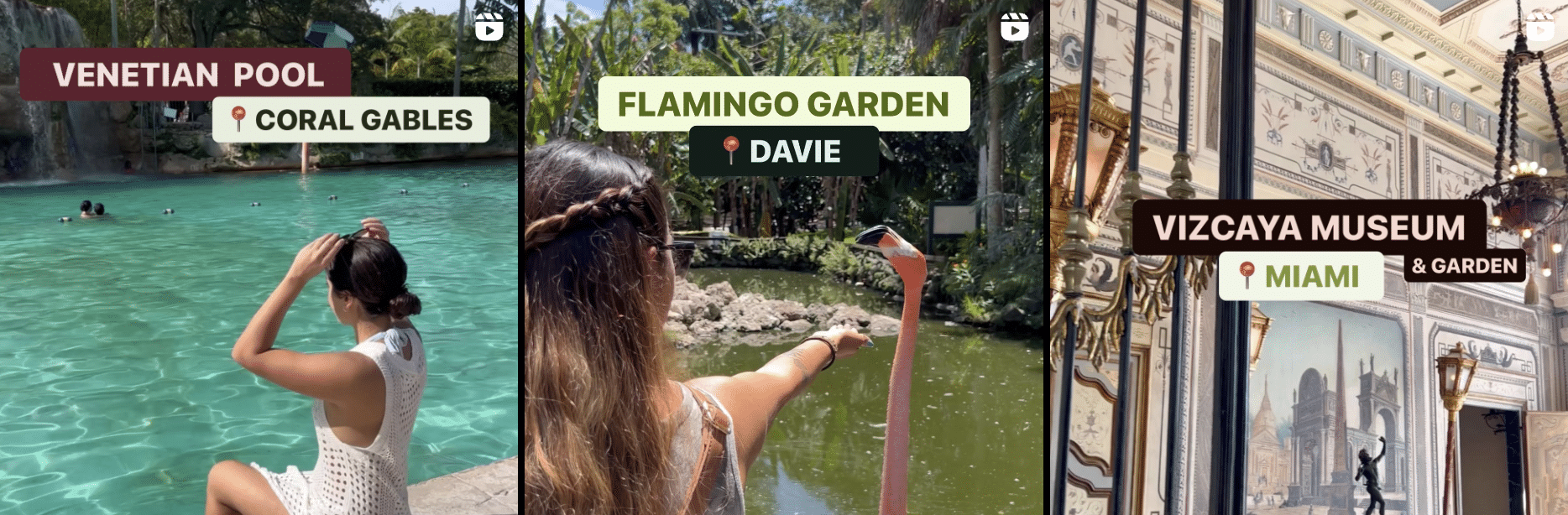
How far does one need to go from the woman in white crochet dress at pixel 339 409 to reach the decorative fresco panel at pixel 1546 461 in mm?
2862

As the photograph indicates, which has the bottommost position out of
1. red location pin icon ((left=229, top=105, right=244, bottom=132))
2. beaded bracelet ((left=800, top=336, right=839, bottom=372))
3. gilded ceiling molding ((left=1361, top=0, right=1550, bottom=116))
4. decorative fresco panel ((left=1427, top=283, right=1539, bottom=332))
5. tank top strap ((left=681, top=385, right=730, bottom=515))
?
tank top strap ((left=681, top=385, right=730, bottom=515))

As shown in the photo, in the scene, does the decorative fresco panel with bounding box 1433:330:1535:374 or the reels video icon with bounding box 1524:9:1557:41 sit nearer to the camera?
the reels video icon with bounding box 1524:9:1557:41

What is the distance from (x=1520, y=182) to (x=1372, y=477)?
882 millimetres

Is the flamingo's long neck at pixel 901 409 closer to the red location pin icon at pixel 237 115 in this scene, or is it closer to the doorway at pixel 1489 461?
the red location pin icon at pixel 237 115

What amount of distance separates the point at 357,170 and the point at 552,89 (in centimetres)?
127

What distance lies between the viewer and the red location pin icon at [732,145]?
1470mm

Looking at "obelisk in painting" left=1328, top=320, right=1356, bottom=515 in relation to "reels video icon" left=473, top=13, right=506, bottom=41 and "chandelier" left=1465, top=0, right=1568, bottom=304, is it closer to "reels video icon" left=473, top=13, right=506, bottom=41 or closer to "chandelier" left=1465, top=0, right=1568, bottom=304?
"chandelier" left=1465, top=0, right=1568, bottom=304

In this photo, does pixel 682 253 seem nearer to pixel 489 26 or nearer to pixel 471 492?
pixel 489 26

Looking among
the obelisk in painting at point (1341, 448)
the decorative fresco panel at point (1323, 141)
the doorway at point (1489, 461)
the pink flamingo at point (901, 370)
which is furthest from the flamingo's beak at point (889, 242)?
the doorway at point (1489, 461)

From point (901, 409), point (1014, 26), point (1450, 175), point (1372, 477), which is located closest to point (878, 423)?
point (901, 409)

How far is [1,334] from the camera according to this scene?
6.95ft

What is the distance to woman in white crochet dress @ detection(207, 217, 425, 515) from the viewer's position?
1.45 m

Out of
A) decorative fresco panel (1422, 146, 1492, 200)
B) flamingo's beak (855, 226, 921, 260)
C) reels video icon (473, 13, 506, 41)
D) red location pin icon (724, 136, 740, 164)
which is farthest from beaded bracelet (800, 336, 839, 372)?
decorative fresco panel (1422, 146, 1492, 200)

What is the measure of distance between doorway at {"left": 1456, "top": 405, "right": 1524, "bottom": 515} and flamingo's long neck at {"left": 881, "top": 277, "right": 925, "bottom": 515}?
2.02 metres
